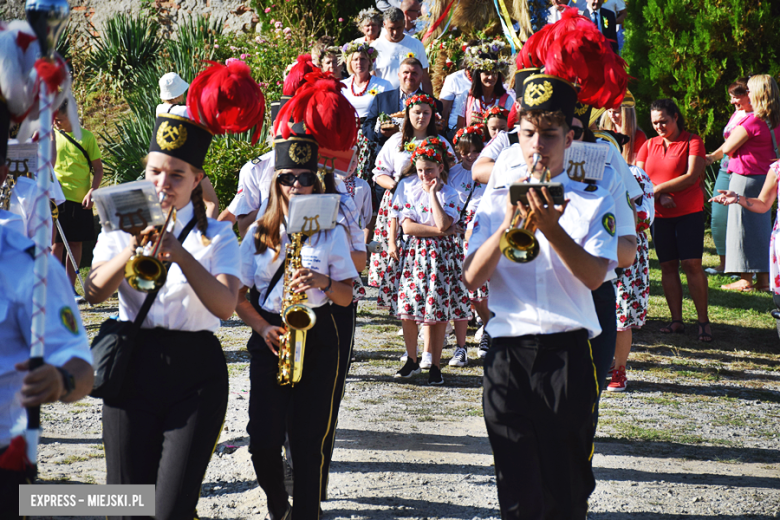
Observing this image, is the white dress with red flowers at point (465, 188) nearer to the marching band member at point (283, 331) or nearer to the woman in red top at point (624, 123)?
the woman in red top at point (624, 123)

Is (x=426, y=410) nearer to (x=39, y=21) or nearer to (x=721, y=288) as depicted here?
(x=39, y=21)

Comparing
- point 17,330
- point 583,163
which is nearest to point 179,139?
point 17,330

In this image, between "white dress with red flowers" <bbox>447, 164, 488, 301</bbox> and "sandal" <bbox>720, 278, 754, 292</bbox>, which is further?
"sandal" <bbox>720, 278, 754, 292</bbox>

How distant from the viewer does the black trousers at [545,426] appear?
2.83 metres

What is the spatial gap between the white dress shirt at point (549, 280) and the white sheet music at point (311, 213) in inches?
28.7

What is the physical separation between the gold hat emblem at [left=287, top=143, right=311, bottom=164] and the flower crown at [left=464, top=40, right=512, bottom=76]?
4.77 metres

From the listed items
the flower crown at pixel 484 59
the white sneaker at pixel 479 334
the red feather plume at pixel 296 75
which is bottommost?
the white sneaker at pixel 479 334

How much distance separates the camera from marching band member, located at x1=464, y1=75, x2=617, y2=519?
283cm

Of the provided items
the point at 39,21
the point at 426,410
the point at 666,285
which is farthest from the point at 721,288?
the point at 39,21

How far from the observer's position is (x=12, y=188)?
12.9 ft

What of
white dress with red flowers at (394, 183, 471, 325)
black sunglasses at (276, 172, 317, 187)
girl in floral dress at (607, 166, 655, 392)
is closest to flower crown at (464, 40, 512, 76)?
white dress with red flowers at (394, 183, 471, 325)

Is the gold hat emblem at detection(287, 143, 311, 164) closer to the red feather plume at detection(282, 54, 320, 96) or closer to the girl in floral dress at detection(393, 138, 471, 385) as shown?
the red feather plume at detection(282, 54, 320, 96)

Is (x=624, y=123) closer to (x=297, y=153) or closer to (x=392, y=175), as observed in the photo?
(x=392, y=175)

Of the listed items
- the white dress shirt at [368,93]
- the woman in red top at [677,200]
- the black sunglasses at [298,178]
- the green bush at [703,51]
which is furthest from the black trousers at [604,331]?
the green bush at [703,51]
